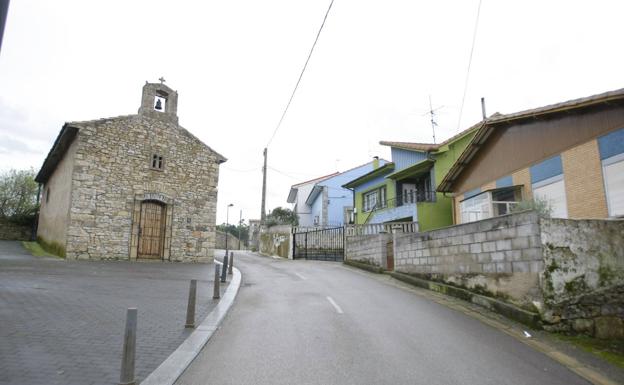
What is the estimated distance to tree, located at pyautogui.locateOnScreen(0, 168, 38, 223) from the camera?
3353 cm

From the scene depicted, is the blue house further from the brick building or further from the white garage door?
the white garage door

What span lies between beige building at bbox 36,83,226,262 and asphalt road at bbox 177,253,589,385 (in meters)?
9.70

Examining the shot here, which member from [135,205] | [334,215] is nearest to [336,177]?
[334,215]

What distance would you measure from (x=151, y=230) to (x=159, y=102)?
5891 millimetres

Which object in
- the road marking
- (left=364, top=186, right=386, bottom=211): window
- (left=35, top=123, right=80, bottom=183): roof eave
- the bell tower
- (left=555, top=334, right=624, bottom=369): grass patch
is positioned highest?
the bell tower

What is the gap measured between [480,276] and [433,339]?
3785 mm

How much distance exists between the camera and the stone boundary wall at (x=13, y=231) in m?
28.7

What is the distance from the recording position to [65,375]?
4375 mm

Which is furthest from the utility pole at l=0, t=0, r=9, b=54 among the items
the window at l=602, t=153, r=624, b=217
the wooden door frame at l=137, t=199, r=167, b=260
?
the wooden door frame at l=137, t=199, r=167, b=260

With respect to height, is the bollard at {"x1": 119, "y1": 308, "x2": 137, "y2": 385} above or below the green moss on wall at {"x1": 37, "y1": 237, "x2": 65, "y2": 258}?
below

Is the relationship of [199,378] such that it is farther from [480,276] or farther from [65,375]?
[480,276]

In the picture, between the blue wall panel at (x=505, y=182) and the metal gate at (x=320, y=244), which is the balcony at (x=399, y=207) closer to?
the metal gate at (x=320, y=244)

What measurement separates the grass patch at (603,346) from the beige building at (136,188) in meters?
15.5

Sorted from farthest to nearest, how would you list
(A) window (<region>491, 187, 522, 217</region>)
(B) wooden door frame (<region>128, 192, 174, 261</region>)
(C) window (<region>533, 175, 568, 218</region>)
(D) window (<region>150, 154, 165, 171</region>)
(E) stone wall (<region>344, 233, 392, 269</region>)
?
(D) window (<region>150, 154, 165, 171</region>) → (B) wooden door frame (<region>128, 192, 174, 261</region>) → (E) stone wall (<region>344, 233, 392, 269</region>) → (A) window (<region>491, 187, 522, 217</region>) → (C) window (<region>533, 175, 568, 218</region>)
